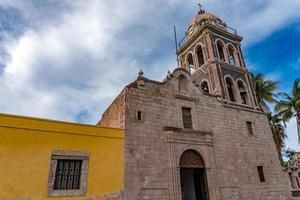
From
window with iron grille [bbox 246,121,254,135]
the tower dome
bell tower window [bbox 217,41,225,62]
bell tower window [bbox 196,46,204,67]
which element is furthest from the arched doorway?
the tower dome

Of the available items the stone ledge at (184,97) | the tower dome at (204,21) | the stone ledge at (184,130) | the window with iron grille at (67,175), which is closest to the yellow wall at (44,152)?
the window with iron grille at (67,175)

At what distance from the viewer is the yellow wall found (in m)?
7.14

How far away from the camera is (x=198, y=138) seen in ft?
39.2

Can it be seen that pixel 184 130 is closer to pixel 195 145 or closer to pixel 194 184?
pixel 195 145

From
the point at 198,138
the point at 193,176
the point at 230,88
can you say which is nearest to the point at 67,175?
the point at 198,138

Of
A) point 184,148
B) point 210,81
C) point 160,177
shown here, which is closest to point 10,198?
point 160,177

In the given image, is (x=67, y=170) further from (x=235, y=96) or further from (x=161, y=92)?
(x=235, y=96)

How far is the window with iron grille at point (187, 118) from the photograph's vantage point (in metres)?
12.3

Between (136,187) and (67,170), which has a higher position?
(67,170)

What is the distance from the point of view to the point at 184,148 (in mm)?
11227

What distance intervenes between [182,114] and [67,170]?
7028mm

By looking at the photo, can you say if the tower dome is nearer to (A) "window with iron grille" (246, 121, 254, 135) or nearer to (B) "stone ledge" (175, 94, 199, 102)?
(B) "stone ledge" (175, 94, 199, 102)

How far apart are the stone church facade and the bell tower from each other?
9 centimetres

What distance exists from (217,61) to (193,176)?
345 inches
